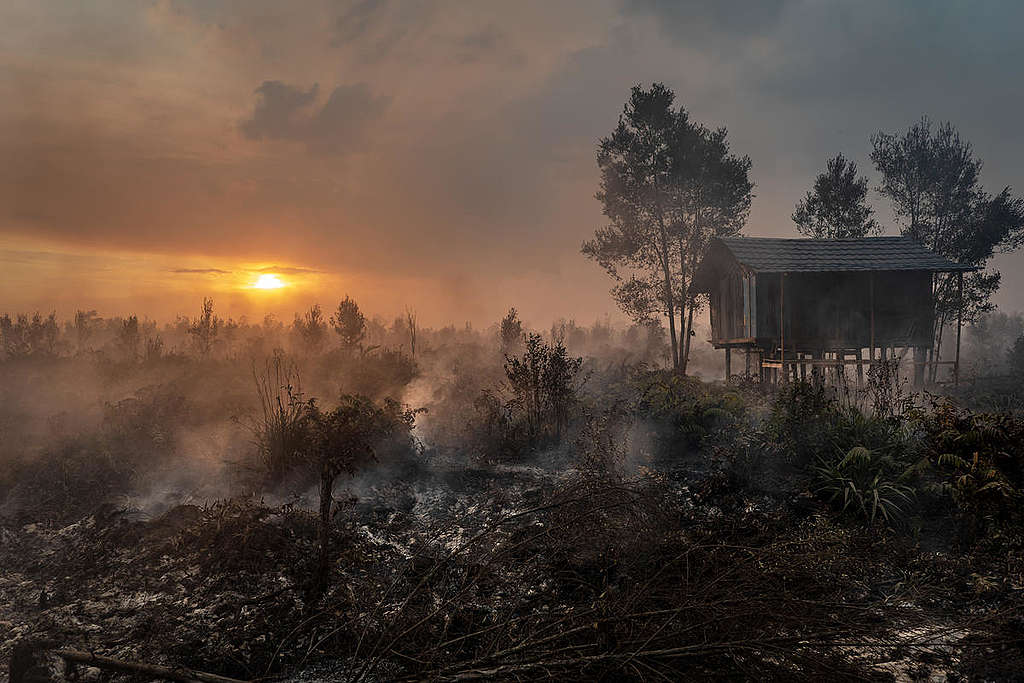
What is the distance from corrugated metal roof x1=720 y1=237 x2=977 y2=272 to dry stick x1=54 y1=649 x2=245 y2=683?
54.4 ft

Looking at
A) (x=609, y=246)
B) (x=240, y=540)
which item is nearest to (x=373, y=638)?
(x=240, y=540)

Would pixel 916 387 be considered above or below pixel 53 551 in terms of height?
above

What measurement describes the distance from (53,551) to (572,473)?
7.23 meters

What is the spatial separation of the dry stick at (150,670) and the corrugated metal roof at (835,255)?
16.6 meters

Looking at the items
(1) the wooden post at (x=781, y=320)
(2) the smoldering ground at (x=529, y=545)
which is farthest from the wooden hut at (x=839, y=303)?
(2) the smoldering ground at (x=529, y=545)

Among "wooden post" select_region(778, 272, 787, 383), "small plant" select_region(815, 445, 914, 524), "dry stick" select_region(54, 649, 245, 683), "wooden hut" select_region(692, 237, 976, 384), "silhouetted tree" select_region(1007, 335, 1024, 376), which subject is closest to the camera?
"dry stick" select_region(54, 649, 245, 683)

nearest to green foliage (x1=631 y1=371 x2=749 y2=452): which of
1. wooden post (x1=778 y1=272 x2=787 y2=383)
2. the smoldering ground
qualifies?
the smoldering ground

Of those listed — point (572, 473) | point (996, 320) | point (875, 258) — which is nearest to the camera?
point (572, 473)

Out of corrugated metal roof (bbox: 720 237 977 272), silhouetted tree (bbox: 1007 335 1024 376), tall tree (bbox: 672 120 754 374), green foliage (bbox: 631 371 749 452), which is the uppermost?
tall tree (bbox: 672 120 754 374)

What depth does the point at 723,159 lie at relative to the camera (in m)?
24.4

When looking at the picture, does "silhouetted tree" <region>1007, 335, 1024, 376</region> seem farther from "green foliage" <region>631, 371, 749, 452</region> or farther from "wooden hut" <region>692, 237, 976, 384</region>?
"green foliage" <region>631, 371, 749, 452</region>

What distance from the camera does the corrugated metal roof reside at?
17.0 metres

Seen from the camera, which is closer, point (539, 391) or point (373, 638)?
point (373, 638)

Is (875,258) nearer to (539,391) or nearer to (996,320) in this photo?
(539,391)
